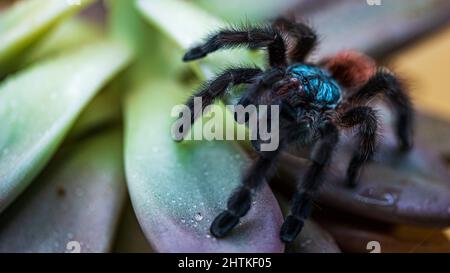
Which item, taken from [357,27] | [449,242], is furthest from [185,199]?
[357,27]

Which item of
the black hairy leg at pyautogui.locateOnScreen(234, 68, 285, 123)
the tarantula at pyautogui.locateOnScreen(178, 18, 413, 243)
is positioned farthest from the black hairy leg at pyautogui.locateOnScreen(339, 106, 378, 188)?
the black hairy leg at pyautogui.locateOnScreen(234, 68, 285, 123)

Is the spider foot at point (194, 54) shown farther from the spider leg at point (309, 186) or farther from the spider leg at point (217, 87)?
the spider leg at point (309, 186)

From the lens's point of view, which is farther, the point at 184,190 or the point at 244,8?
the point at 244,8

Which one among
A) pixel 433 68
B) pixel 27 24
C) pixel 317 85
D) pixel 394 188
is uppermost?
pixel 27 24

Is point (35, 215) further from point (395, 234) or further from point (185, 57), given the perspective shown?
point (395, 234)

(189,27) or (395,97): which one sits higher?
(189,27)

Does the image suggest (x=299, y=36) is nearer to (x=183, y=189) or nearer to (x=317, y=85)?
(x=317, y=85)

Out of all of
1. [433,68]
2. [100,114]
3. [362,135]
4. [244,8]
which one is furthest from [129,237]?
[433,68]

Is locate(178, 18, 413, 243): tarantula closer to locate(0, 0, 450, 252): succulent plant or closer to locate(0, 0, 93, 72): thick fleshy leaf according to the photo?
locate(0, 0, 450, 252): succulent plant
